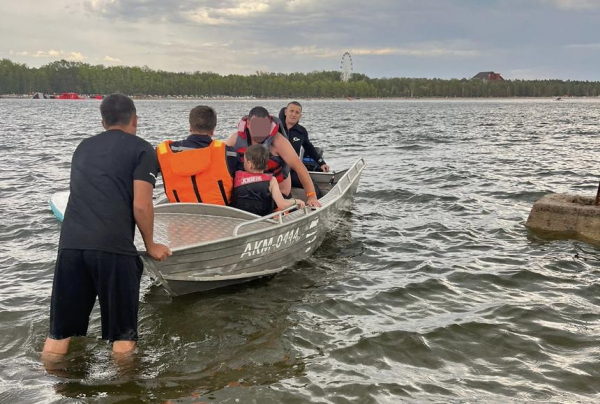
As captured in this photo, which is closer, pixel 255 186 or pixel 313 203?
pixel 255 186

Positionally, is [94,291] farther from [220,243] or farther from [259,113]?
[259,113]

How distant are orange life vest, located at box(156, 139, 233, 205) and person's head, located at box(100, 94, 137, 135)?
5.42 ft

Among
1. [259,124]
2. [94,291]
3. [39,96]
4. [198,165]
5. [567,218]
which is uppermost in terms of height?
[39,96]

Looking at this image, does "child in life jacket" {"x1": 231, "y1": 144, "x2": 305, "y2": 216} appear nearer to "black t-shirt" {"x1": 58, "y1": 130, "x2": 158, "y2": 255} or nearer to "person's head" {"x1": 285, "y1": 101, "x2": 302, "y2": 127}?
"black t-shirt" {"x1": 58, "y1": 130, "x2": 158, "y2": 255}

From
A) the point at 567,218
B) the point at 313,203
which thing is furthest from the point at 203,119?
the point at 567,218

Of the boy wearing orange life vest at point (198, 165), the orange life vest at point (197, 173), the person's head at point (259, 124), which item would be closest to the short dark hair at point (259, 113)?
the person's head at point (259, 124)

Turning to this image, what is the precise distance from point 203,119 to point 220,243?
136 centimetres

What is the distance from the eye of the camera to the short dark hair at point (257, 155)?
643 cm

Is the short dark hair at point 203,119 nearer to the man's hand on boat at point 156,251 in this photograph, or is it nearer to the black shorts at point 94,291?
the man's hand on boat at point 156,251

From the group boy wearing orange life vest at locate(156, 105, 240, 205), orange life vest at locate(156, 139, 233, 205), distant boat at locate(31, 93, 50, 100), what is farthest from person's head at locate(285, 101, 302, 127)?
distant boat at locate(31, 93, 50, 100)

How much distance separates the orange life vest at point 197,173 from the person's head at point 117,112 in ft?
5.42

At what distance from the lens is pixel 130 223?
4168 mm

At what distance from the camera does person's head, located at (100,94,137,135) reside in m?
4.09

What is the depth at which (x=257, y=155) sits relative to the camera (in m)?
→ 6.43
